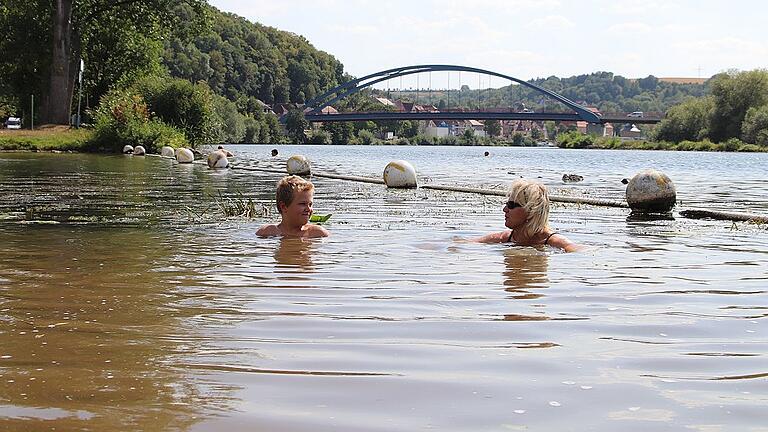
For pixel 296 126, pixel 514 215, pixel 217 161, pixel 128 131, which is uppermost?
pixel 296 126

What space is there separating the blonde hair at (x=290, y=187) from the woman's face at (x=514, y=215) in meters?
2.12

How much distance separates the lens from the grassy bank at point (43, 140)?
50.2 m

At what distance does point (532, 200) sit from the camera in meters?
9.88

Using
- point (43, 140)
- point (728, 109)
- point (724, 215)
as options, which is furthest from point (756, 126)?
point (724, 215)

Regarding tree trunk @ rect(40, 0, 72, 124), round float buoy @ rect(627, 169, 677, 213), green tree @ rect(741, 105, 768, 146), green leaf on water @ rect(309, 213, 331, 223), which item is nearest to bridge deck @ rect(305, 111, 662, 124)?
green tree @ rect(741, 105, 768, 146)

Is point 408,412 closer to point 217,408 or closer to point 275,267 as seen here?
point 217,408

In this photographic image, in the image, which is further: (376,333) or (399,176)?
(399,176)

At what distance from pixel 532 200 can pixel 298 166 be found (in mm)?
20835

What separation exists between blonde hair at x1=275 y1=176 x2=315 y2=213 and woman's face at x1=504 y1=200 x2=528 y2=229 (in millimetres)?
2119

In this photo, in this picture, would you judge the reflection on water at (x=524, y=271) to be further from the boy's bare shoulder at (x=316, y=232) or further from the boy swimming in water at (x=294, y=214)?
the boy swimming in water at (x=294, y=214)

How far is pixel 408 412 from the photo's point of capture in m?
3.72

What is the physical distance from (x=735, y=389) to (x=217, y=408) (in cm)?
216

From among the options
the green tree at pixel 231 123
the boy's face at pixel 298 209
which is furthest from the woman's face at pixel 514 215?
the green tree at pixel 231 123

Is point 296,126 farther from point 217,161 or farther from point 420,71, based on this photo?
point 217,161
